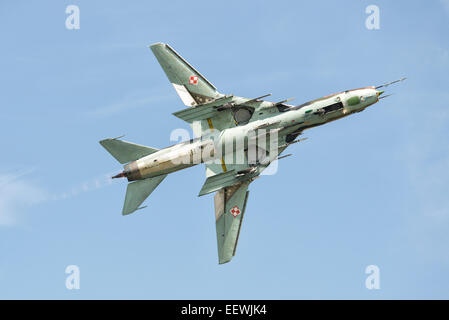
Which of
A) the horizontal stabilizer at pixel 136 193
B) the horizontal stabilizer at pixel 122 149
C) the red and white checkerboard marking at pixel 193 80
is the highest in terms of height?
the red and white checkerboard marking at pixel 193 80

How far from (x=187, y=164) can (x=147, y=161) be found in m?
2.59

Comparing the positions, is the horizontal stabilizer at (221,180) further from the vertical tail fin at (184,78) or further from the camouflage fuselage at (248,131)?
the vertical tail fin at (184,78)

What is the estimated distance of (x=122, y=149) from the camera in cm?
4759

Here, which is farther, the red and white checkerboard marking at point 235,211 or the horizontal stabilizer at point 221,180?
the red and white checkerboard marking at point 235,211

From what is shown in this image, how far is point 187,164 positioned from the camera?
47719 mm

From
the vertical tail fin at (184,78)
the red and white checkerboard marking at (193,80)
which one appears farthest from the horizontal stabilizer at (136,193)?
the red and white checkerboard marking at (193,80)

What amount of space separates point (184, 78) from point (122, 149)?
21.6 feet

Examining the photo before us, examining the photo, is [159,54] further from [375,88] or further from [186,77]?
[375,88]

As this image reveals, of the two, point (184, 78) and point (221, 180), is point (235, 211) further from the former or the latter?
point (184, 78)

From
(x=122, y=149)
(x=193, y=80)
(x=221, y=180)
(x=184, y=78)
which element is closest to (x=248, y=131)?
(x=221, y=180)

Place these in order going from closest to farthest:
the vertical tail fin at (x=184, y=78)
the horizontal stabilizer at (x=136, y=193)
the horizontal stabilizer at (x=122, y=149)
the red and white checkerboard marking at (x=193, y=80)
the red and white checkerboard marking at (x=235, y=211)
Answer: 1. the horizontal stabilizer at (x=122, y=149)
2. the horizontal stabilizer at (x=136, y=193)
3. the red and white checkerboard marking at (x=235, y=211)
4. the vertical tail fin at (x=184, y=78)
5. the red and white checkerboard marking at (x=193, y=80)

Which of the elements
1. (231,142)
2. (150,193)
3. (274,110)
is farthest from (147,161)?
(274,110)

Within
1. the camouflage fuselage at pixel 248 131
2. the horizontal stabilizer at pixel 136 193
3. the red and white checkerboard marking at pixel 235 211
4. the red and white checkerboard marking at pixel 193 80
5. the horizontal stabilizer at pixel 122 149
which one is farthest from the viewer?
the red and white checkerboard marking at pixel 193 80

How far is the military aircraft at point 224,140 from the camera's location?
155ft
